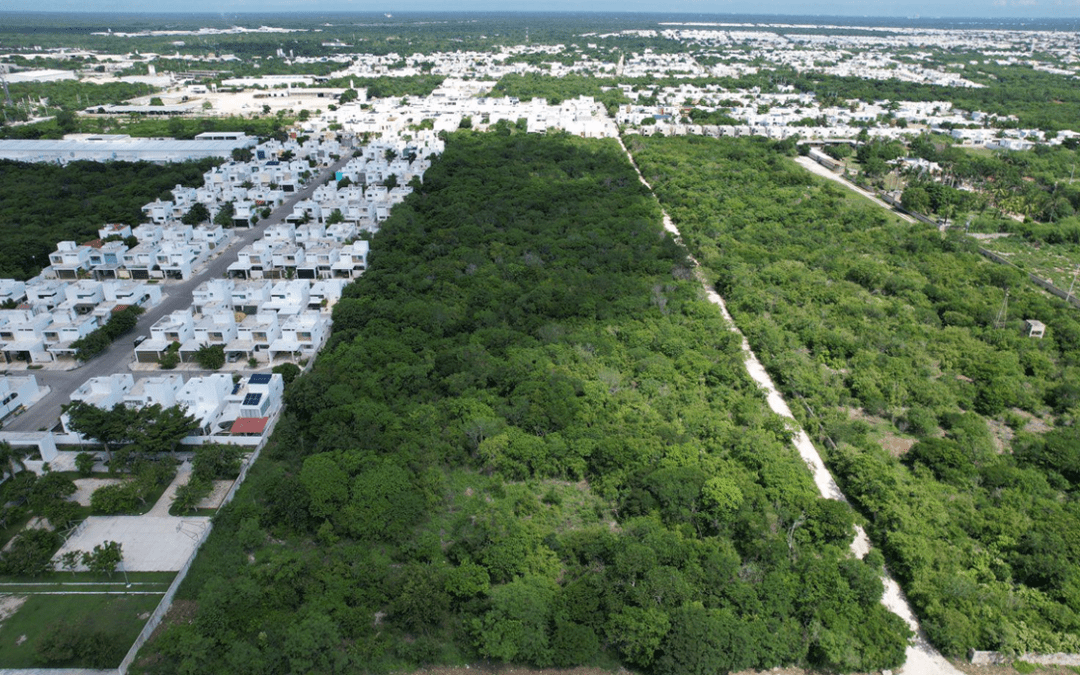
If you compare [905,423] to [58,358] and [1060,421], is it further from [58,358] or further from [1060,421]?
[58,358]

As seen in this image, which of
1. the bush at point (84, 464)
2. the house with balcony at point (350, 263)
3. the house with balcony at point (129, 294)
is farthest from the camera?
the house with balcony at point (350, 263)

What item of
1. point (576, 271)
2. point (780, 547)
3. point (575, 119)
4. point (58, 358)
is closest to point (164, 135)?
point (575, 119)

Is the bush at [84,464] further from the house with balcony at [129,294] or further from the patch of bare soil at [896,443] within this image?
the patch of bare soil at [896,443]

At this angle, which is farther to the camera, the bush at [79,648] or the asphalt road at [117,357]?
the asphalt road at [117,357]

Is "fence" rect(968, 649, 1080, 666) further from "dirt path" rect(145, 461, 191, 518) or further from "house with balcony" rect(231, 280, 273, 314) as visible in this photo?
"house with balcony" rect(231, 280, 273, 314)

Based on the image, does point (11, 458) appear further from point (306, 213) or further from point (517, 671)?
point (306, 213)

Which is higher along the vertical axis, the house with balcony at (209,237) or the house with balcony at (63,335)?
the house with balcony at (209,237)

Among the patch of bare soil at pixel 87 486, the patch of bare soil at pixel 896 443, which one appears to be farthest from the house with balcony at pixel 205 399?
the patch of bare soil at pixel 896 443

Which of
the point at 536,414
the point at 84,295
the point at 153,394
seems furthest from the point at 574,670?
the point at 84,295
